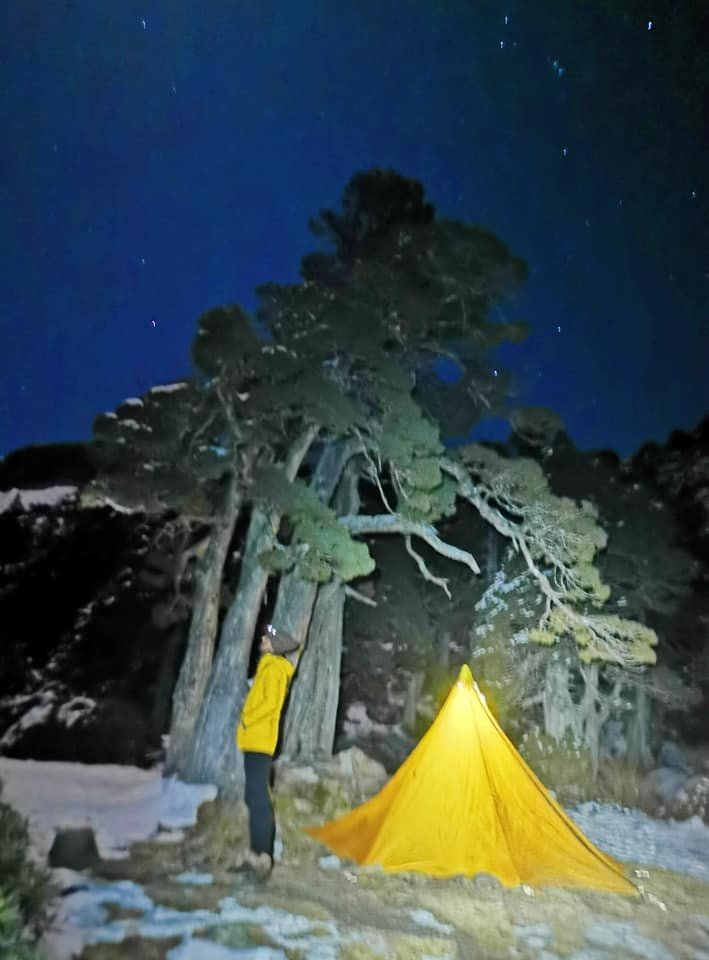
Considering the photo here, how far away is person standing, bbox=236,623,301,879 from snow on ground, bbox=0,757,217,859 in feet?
3.80

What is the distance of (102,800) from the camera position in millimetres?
6578

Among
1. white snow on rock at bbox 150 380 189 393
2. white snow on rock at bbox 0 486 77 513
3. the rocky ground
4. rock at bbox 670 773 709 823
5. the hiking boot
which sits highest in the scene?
white snow on rock at bbox 0 486 77 513

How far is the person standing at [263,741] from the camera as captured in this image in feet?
14.9

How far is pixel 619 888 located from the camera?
193 inches

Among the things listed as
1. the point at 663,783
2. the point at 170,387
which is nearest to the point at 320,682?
the point at 170,387

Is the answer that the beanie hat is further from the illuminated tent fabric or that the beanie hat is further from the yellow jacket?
the illuminated tent fabric

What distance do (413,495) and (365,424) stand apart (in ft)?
3.06

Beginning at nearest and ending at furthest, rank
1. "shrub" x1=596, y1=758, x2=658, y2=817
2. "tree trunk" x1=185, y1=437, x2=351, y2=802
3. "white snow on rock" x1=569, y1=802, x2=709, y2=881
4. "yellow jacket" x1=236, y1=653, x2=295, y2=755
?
"yellow jacket" x1=236, y1=653, x2=295, y2=755 → "tree trunk" x1=185, y1=437, x2=351, y2=802 → "white snow on rock" x1=569, y1=802, x2=709, y2=881 → "shrub" x1=596, y1=758, x2=658, y2=817

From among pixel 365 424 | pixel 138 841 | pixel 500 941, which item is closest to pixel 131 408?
pixel 365 424

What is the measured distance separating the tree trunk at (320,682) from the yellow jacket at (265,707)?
13.7 ft

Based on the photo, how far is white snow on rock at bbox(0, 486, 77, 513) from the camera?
15555mm

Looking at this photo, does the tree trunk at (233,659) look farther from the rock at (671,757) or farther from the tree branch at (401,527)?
the rock at (671,757)

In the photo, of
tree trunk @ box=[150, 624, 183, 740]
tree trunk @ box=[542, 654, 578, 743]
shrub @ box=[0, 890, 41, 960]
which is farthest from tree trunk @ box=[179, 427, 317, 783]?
tree trunk @ box=[150, 624, 183, 740]

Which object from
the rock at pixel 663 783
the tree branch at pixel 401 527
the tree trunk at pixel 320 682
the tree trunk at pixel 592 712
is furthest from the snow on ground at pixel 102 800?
the rock at pixel 663 783
